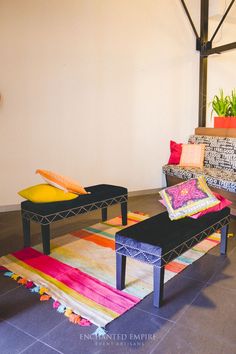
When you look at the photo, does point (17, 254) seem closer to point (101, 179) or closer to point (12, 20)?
point (101, 179)

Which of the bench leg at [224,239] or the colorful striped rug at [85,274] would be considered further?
the bench leg at [224,239]

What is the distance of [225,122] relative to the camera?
180 inches

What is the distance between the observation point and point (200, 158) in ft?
14.5

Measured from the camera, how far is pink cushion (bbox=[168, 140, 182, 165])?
462cm

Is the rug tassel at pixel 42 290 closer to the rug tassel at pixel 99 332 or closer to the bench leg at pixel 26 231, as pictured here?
the rug tassel at pixel 99 332

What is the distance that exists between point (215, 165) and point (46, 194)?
261cm

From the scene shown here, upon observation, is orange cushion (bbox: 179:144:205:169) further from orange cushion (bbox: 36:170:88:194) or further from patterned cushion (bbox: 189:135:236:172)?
orange cushion (bbox: 36:170:88:194)

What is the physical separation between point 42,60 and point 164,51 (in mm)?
1964

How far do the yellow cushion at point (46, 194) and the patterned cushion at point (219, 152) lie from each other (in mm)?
2355

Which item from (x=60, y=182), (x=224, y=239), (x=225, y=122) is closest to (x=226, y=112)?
(x=225, y=122)

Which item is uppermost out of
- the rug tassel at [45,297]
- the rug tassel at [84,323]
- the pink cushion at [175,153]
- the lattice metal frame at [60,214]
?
the pink cushion at [175,153]

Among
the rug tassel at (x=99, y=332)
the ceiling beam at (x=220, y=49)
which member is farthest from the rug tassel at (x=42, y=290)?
the ceiling beam at (x=220, y=49)

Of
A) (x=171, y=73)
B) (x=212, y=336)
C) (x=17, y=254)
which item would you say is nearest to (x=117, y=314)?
(x=212, y=336)

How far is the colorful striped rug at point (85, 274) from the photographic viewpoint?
190 cm
